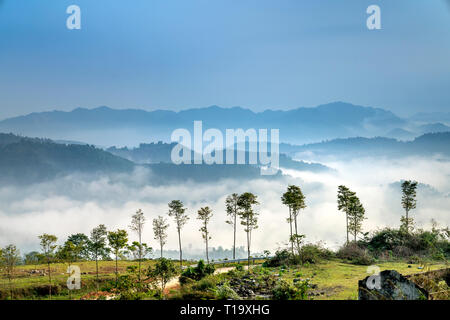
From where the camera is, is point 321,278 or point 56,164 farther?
point 56,164

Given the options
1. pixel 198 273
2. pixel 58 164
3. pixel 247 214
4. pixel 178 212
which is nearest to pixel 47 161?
pixel 58 164

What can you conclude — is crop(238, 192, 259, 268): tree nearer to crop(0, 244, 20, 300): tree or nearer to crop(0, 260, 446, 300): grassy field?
crop(0, 260, 446, 300): grassy field

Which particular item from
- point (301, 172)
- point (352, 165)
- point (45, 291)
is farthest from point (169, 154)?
point (45, 291)

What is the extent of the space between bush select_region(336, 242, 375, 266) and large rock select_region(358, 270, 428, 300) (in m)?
8.35

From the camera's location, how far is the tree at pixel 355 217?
19364 millimetres

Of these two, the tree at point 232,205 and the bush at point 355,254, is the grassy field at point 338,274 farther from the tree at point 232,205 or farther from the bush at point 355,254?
the tree at point 232,205

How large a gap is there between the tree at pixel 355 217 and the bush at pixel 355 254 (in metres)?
3.91

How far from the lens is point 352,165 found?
95625mm

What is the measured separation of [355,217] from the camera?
767 inches

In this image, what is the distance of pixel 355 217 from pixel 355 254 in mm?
5601

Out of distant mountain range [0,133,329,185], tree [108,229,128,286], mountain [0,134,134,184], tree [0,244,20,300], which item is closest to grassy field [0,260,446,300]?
tree [0,244,20,300]

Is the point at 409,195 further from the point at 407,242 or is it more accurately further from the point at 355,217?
the point at 407,242
